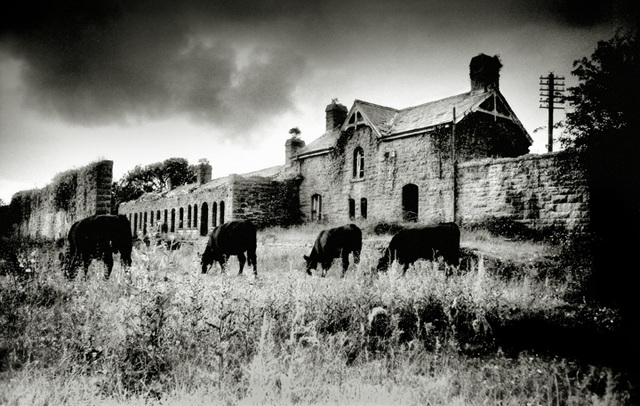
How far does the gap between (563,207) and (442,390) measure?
14.4 m

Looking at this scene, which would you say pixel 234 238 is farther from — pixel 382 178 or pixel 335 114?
pixel 335 114

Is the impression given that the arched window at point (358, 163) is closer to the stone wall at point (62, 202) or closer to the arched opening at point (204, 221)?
the arched opening at point (204, 221)

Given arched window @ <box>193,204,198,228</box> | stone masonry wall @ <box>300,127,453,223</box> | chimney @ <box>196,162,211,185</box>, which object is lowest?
arched window @ <box>193,204,198,228</box>

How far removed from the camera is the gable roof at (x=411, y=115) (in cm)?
2119

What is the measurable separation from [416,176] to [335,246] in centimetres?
1149

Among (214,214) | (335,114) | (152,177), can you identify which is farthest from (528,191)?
(152,177)

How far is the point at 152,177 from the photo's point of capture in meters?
61.5

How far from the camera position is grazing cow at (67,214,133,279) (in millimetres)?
Answer: 9859

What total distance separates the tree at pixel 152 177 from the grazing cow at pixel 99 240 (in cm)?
5172

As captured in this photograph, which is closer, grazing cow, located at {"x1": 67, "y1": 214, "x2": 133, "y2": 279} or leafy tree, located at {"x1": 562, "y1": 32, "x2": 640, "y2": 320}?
leafy tree, located at {"x1": 562, "y1": 32, "x2": 640, "y2": 320}

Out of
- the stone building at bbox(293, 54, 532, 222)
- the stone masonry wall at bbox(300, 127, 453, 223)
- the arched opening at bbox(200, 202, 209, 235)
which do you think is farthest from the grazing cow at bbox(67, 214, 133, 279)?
the arched opening at bbox(200, 202, 209, 235)

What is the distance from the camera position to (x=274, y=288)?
6.19 meters

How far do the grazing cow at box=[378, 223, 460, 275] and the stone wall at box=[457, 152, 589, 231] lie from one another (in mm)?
6581

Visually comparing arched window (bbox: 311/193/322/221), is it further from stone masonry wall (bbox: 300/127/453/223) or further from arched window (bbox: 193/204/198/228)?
arched window (bbox: 193/204/198/228)
